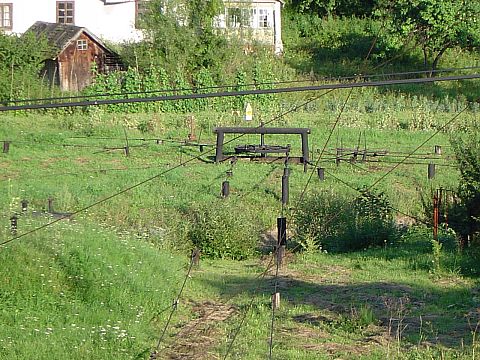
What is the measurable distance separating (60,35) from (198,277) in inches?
920

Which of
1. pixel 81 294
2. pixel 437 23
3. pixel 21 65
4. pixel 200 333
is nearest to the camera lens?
pixel 200 333

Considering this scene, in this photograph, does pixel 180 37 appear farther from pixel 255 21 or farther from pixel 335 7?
pixel 335 7

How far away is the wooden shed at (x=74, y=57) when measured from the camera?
33156 mm

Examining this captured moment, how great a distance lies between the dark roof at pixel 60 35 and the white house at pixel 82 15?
174cm

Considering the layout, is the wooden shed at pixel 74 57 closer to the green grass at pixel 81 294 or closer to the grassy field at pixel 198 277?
the grassy field at pixel 198 277

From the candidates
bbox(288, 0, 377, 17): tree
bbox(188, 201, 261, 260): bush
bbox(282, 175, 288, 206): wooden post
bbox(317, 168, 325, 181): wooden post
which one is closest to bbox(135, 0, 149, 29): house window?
bbox(288, 0, 377, 17): tree

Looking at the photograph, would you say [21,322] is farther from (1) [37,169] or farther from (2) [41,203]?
(1) [37,169]

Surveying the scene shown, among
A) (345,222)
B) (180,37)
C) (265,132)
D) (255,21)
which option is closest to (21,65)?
(180,37)

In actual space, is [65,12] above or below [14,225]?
above

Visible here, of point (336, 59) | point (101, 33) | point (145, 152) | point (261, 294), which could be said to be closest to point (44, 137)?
point (145, 152)

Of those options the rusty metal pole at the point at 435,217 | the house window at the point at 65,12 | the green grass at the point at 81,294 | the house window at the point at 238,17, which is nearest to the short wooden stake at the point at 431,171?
the rusty metal pole at the point at 435,217

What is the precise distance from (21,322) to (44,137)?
13.9 metres

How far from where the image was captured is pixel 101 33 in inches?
1481

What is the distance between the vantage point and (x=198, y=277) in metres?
12.2
